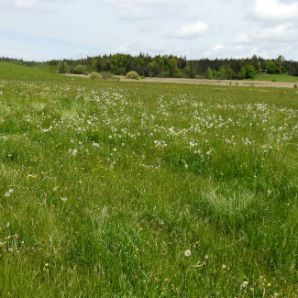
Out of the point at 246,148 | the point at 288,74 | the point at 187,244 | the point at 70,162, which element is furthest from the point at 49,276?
the point at 288,74

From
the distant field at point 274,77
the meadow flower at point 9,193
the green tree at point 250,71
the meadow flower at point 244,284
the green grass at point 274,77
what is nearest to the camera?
the meadow flower at point 244,284

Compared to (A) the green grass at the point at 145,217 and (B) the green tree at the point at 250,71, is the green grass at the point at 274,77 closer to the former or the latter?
(B) the green tree at the point at 250,71

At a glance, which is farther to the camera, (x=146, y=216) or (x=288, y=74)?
(x=288, y=74)

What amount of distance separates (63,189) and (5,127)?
5.41 metres

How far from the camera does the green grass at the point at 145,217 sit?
362 cm

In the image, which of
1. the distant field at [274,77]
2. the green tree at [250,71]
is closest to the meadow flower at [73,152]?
the distant field at [274,77]

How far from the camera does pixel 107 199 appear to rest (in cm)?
545

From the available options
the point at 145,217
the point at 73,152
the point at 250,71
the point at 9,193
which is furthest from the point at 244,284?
the point at 250,71

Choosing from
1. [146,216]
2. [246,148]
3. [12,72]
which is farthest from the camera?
[12,72]

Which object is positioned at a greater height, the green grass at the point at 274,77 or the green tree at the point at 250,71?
the green tree at the point at 250,71

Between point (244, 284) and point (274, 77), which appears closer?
point (244, 284)

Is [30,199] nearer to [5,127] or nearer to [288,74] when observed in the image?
[5,127]

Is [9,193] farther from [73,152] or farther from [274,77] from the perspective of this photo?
[274,77]

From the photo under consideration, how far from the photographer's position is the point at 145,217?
5.05 meters
